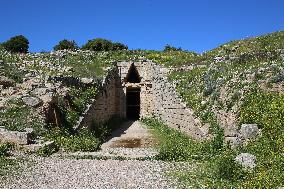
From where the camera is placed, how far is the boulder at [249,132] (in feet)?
42.3

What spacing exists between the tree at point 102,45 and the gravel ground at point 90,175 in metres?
26.4

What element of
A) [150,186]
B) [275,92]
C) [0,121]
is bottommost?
[150,186]

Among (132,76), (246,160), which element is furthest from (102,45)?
(246,160)

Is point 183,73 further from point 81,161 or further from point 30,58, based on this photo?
point 81,161

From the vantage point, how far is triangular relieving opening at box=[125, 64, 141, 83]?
27275 mm

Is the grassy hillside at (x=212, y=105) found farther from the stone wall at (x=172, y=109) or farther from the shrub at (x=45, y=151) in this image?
the shrub at (x=45, y=151)

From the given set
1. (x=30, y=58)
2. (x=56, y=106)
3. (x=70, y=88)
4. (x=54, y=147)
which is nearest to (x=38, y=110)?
(x=56, y=106)

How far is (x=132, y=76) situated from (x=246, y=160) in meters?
17.9

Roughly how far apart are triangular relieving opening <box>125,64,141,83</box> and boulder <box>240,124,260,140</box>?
14353 mm

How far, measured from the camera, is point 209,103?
18.2 m

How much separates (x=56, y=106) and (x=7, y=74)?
4.69 meters

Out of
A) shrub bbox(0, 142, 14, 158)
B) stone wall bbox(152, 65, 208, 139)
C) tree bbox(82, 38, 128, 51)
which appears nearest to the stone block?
shrub bbox(0, 142, 14, 158)

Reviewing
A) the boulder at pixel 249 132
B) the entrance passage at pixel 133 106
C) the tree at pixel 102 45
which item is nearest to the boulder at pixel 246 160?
the boulder at pixel 249 132

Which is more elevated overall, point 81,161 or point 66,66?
point 66,66
